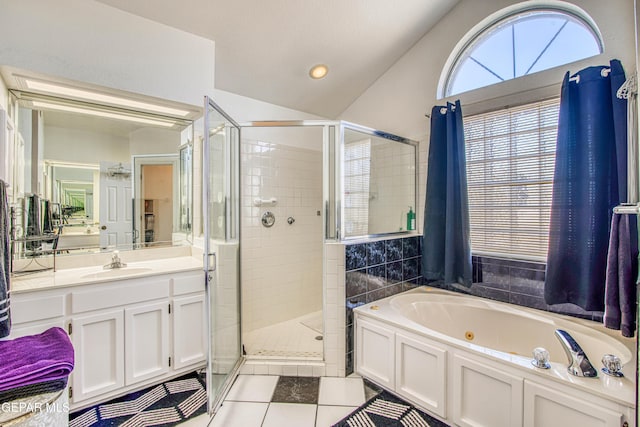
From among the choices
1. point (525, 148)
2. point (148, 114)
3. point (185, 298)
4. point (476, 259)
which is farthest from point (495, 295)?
point (148, 114)

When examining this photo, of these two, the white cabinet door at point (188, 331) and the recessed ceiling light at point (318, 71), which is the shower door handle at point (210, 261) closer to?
the white cabinet door at point (188, 331)

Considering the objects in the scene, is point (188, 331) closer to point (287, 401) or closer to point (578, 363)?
point (287, 401)

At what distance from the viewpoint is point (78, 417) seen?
178cm

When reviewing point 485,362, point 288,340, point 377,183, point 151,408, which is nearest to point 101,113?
point 151,408

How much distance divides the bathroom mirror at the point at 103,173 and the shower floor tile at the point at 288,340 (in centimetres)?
114

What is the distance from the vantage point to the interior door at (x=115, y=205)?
2223mm

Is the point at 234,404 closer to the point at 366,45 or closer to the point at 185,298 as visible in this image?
the point at 185,298

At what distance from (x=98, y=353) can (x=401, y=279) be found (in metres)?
2.25

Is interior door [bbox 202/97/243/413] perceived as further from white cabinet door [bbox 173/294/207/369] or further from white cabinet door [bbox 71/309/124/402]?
white cabinet door [bbox 71/309/124/402]

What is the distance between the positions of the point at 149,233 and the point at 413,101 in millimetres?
2659

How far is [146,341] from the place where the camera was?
1985 mm

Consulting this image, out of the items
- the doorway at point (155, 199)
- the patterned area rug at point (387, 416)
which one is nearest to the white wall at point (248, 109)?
the doorway at point (155, 199)

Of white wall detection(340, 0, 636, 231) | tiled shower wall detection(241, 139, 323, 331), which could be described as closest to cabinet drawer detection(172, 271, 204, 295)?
tiled shower wall detection(241, 139, 323, 331)

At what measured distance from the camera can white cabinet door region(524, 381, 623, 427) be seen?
1268mm
